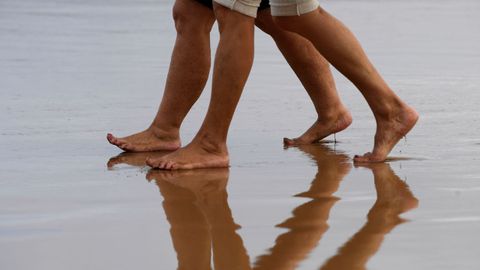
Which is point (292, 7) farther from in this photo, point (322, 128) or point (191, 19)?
point (322, 128)

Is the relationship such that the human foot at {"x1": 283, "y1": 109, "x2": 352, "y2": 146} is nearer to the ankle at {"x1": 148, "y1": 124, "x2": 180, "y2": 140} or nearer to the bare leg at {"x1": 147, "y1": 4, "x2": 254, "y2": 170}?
the ankle at {"x1": 148, "y1": 124, "x2": 180, "y2": 140}

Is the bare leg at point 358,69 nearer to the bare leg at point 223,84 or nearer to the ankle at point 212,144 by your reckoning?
the bare leg at point 223,84

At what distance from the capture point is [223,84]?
5082 mm

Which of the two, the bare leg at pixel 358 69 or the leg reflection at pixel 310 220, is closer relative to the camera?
the leg reflection at pixel 310 220

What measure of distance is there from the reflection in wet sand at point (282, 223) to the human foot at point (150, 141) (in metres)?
0.33

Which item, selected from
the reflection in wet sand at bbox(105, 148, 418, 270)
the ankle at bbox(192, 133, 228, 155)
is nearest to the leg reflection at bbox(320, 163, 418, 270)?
the reflection in wet sand at bbox(105, 148, 418, 270)

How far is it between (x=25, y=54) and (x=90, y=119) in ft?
10.4

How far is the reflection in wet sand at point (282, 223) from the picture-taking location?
11.6 feet

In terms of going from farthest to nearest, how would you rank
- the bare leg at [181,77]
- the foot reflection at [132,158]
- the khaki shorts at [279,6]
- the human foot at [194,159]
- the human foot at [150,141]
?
the human foot at [150,141] < the bare leg at [181,77] < the foot reflection at [132,158] < the human foot at [194,159] < the khaki shorts at [279,6]

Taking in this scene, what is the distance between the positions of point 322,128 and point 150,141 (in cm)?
76

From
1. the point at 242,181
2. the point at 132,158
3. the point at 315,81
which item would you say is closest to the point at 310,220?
the point at 242,181

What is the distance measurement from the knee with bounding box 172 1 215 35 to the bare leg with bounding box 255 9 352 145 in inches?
9.5

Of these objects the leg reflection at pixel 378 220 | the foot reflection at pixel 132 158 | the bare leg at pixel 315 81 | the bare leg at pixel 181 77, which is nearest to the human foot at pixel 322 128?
the bare leg at pixel 315 81

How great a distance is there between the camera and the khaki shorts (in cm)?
501
